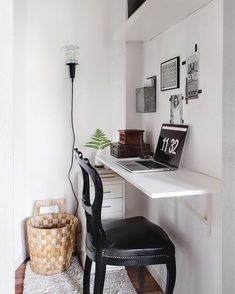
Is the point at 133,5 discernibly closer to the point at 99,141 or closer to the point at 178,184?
the point at 99,141

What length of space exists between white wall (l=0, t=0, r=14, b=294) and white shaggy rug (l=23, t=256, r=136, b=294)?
1610 millimetres

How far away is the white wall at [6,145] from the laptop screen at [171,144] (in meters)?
1.32

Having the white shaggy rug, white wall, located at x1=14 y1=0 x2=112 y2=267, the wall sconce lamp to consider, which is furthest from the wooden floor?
the wall sconce lamp

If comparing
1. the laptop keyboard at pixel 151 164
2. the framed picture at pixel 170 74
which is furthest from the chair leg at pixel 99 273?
the framed picture at pixel 170 74

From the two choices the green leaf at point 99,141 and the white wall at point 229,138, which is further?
the green leaf at point 99,141

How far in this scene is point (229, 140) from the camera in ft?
3.47

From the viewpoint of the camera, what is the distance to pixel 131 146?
2305 millimetres

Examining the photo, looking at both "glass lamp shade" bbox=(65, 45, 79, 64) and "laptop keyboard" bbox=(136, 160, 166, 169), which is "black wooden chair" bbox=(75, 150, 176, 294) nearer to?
"laptop keyboard" bbox=(136, 160, 166, 169)

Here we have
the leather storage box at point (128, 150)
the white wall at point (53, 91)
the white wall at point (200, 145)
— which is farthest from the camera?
the white wall at point (53, 91)

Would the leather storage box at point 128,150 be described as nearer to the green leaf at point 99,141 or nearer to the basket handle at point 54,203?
the green leaf at point 99,141

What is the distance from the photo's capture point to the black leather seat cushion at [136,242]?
1621 mm

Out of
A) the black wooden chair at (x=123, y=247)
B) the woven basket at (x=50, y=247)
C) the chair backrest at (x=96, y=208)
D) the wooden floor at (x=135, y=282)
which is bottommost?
the wooden floor at (x=135, y=282)

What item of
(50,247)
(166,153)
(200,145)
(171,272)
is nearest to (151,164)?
(166,153)

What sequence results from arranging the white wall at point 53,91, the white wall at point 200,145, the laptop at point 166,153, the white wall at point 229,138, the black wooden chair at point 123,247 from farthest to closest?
the white wall at point 53,91 < the laptop at point 166,153 < the black wooden chair at point 123,247 < the white wall at point 200,145 < the white wall at point 229,138
